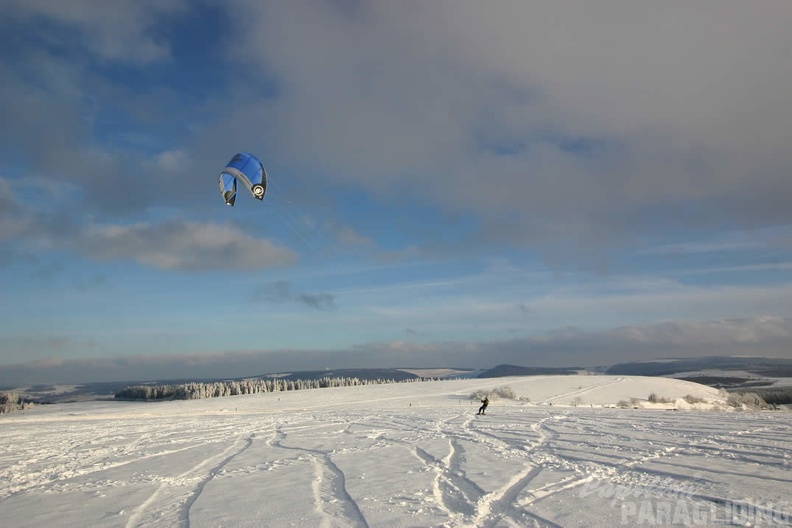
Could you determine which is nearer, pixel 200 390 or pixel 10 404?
pixel 10 404

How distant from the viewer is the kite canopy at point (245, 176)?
20.7m

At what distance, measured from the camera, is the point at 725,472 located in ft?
30.9

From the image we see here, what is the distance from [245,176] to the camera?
20.7 m

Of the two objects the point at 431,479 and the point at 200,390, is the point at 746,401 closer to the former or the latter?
the point at 431,479

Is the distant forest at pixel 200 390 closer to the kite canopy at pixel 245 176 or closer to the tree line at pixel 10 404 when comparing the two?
the tree line at pixel 10 404

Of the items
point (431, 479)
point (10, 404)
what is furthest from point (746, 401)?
point (10, 404)

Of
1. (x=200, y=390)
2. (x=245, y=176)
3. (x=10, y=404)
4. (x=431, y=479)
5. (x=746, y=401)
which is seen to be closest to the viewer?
(x=431, y=479)

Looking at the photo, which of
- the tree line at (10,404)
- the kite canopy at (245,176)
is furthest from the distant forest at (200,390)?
the kite canopy at (245,176)

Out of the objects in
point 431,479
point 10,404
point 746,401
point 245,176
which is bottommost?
point 746,401

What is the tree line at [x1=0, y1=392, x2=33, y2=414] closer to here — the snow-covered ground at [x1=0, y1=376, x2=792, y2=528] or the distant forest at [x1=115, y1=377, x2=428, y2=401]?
the distant forest at [x1=115, y1=377, x2=428, y2=401]

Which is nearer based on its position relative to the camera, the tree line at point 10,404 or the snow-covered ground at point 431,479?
the snow-covered ground at point 431,479

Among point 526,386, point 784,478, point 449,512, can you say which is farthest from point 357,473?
point 526,386

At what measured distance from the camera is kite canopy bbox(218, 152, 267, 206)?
2070 cm

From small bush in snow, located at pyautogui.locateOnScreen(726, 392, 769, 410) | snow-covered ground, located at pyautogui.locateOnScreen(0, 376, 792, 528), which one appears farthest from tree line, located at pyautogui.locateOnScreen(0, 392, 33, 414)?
small bush in snow, located at pyautogui.locateOnScreen(726, 392, 769, 410)
